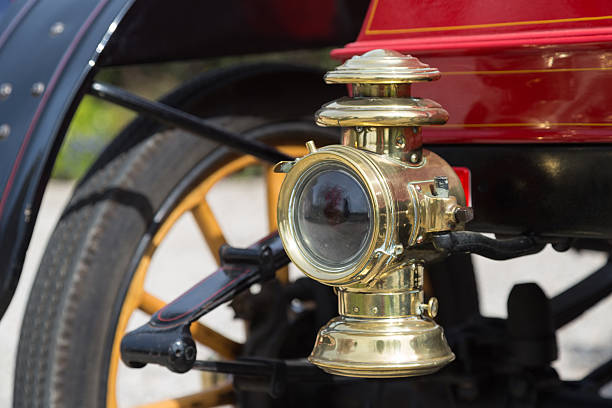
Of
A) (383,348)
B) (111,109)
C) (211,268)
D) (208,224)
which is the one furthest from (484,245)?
(111,109)

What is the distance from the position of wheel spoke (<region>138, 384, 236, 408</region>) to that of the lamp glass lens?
2.44 ft

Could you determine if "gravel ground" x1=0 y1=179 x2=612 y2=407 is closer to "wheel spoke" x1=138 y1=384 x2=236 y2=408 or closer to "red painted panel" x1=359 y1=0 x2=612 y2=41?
"wheel spoke" x1=138 y1=384 x2=236 y2=408

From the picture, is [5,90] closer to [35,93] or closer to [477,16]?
[35,93]

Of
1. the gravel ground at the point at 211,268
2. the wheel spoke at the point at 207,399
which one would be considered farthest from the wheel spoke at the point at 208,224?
the gravel ground at the point at 211,268

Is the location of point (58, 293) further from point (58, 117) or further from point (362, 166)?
point (362, 166)

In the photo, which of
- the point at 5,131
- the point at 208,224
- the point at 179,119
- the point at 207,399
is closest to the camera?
the point at 5,131

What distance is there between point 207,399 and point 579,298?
0.81 meters

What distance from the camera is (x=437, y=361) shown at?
124cm

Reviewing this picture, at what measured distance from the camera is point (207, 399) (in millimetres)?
1926

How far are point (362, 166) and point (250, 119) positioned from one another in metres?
0.88

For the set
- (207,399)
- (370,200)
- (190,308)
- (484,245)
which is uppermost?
(370,200)

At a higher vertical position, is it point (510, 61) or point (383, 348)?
point (510, 61)

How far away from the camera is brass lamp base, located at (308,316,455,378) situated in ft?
4.00

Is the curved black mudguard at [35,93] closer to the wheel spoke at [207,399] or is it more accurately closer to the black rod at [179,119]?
the black rod at [179,119]
